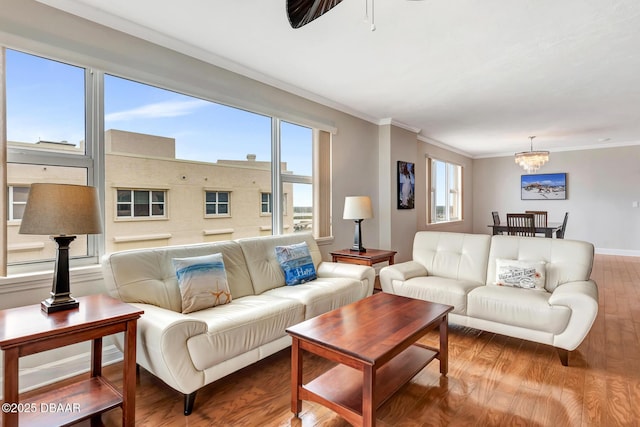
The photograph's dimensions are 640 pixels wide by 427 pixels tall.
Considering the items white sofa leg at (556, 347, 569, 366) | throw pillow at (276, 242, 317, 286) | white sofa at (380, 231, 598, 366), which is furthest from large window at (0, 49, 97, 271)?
white sofa leg at (556, 347, 569, 366)

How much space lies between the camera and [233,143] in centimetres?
339

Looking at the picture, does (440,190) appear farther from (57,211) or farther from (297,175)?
(57,211)

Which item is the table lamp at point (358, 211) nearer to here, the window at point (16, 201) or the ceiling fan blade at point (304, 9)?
the ceiling fan blade at point (304, 9)

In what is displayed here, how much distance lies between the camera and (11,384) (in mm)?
1352

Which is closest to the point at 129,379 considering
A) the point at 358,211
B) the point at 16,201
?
the point at 16,201

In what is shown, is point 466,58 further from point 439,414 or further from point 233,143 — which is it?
point 439,414

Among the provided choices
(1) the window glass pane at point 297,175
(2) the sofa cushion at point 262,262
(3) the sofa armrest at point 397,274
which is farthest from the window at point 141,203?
(3) the sofa armrest at point 397,274

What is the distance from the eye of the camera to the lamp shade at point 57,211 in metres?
1.64

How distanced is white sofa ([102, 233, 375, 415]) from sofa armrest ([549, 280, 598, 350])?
149 cm

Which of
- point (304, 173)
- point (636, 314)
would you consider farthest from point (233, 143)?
point (636, 314)

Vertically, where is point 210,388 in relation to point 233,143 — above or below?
below

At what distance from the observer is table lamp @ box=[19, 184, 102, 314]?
64.5 inches

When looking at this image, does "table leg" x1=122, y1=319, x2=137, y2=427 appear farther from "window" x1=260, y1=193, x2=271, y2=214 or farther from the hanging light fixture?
the hanging light fixture

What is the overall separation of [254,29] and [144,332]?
2.23m
